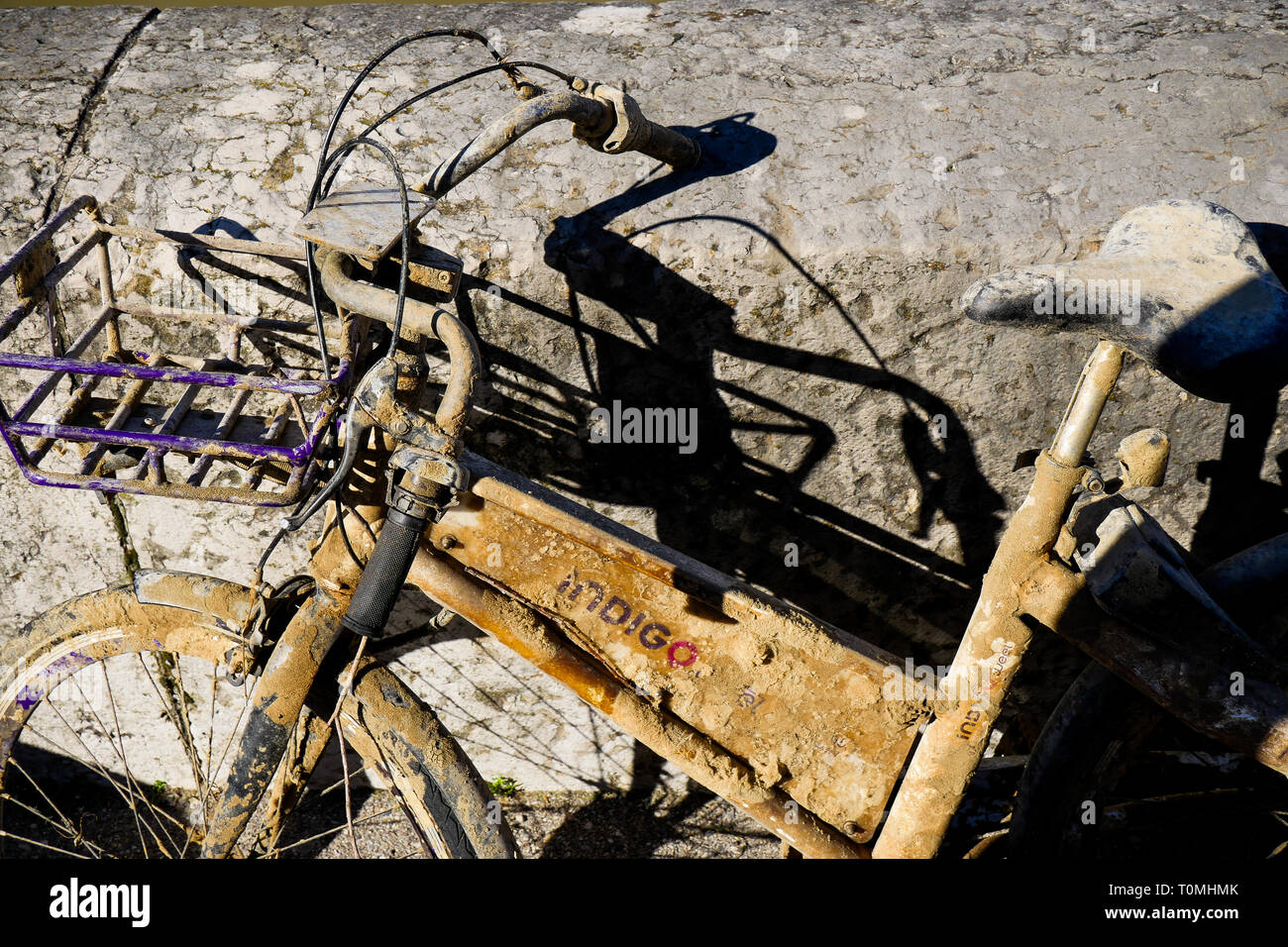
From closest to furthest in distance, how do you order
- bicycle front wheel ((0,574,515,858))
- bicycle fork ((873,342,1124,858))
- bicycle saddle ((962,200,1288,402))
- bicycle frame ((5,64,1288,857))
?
1. bicycle saddle ((962,200,1288,402))
2. bicycle fork ((873,342,1124,858))
3. bicycle frame ((5,64,1288,857))
4. bicycle front wheel ((0,574,515,858))

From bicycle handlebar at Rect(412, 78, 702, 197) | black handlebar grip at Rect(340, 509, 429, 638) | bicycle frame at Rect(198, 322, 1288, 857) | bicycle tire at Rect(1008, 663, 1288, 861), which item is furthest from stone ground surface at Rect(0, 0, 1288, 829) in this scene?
black handlebar grip at Rect(340, 509, 429, 638)

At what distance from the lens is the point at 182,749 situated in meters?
2.58

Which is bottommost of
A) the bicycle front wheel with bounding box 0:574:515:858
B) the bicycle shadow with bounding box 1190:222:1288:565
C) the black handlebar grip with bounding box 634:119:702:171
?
the bicycle front wheel with bounding box 0:574:515:858

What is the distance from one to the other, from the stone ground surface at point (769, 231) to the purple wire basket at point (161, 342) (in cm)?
8

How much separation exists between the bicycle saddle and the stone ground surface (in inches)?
20.5

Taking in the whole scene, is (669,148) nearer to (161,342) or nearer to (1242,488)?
(161,342)

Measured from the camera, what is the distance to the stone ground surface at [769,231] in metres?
2.02

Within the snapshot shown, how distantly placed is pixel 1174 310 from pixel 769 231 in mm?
834

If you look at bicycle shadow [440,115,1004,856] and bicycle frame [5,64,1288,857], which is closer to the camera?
bicycle frame [5,64,1288,857]

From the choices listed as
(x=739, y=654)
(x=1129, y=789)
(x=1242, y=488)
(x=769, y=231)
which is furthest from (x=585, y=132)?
(x=1129, y=789)

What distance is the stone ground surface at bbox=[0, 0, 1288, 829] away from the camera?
6.61 ft

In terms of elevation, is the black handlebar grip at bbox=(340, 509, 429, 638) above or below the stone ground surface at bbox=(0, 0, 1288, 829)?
below

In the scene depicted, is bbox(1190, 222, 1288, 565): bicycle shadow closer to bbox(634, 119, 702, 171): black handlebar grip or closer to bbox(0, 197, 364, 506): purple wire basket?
bbox(634, 119, 702, 171): black handlebar grip
